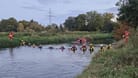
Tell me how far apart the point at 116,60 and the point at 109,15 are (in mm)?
123398

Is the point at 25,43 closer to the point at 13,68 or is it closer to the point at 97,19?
the point at 13,68

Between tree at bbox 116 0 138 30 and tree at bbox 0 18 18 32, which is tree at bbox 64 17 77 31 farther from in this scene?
tree at bbox 116 0 138 30

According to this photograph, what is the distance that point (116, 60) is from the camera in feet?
59.8

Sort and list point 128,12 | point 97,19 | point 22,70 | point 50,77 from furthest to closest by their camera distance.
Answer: point 97,19 < point 128,12 < point 22,70 < point 50,77

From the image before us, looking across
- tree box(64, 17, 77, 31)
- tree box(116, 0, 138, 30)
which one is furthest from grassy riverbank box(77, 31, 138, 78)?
tree box(64, 17, 77, 31)

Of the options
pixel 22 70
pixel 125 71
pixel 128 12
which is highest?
pixel 128 12

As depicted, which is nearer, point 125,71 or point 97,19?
point 125,71

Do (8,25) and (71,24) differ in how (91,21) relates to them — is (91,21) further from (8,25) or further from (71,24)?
(8,25)

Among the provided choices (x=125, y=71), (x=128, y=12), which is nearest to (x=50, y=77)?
(x=125, y=71)

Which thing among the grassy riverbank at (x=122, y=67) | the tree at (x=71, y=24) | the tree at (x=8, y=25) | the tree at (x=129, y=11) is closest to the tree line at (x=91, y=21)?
the tree at (x=71, y=24)

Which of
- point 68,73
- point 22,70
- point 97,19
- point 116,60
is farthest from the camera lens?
point 97,19

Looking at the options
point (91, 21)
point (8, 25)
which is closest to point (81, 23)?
point (91, 21)

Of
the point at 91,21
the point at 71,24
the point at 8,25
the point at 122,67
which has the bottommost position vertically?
the point at 122,67

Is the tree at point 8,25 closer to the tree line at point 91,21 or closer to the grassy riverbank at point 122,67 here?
the tree line at point 91,21
